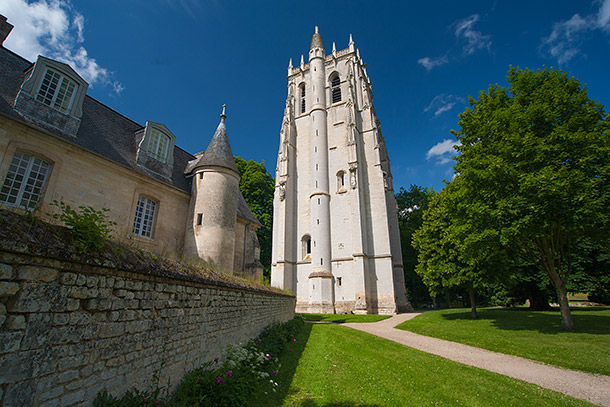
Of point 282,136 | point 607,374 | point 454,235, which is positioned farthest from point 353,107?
point 607,374

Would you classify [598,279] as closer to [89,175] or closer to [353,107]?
[353,107]

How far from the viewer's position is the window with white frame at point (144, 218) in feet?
37.5

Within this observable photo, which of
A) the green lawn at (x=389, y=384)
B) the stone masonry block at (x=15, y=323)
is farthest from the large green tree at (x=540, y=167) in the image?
the stone masonry block at (x=15, y=323)

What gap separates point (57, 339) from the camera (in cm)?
282

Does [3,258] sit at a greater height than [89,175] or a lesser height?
lesser

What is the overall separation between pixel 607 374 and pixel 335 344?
24.7 ft

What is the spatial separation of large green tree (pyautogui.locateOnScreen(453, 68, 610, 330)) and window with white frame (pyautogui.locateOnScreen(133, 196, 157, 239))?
14.2m

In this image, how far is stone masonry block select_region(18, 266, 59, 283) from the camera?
258 centimetres

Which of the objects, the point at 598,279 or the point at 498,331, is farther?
the point at 598,279

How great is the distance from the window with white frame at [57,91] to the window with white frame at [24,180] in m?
2.08

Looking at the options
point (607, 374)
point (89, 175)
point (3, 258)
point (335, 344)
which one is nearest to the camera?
point (3, 258)

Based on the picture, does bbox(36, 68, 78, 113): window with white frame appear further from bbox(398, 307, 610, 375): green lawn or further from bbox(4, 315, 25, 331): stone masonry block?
bbox(398, 307, 610, 375): green lawn

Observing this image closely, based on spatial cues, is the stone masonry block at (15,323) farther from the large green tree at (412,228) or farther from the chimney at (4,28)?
the large green tree at (412,228)

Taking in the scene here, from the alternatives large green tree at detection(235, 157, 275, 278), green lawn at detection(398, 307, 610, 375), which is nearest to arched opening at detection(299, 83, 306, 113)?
large green tree at detection(235, 157, 275, 278)
